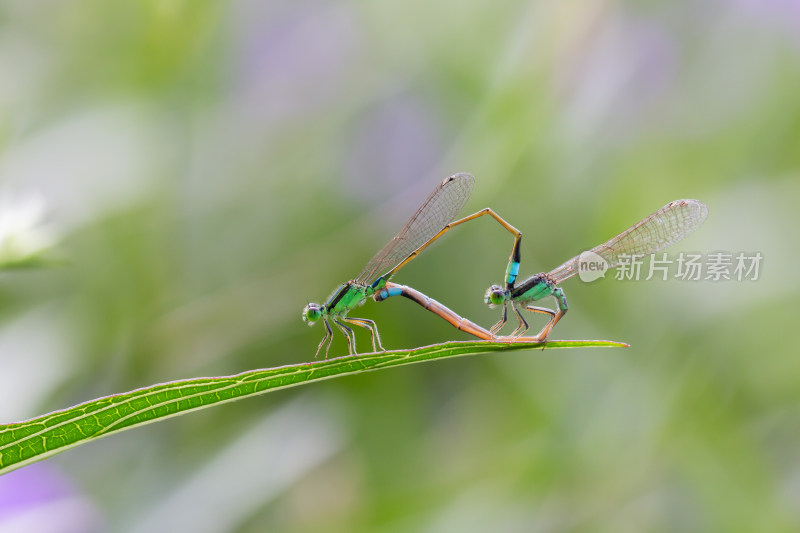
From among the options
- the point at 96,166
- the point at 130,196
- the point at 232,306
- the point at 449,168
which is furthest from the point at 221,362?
the point at 449,168

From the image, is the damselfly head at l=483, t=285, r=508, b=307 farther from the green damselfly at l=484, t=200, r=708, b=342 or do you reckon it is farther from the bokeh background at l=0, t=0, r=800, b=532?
the bokeh background at l=0, t=0, r=800, b=532

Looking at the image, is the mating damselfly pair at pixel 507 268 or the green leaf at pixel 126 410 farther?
the mating damselfly pair at pixel 507 268

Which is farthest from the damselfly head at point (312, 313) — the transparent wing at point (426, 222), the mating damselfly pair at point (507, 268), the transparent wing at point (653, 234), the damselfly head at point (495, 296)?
the transparent wing at point (653, 234)

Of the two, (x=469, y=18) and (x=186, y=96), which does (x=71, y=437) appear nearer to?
(x=186, y=96)

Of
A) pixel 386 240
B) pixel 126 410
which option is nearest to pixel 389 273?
pixel 386 240

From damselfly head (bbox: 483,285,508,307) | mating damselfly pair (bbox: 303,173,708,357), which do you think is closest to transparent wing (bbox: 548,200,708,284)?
mating damselfly pair (bbox: 303,173,708,357)

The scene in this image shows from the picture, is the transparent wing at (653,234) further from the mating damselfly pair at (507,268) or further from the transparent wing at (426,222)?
the transparent wing at (426,222)
